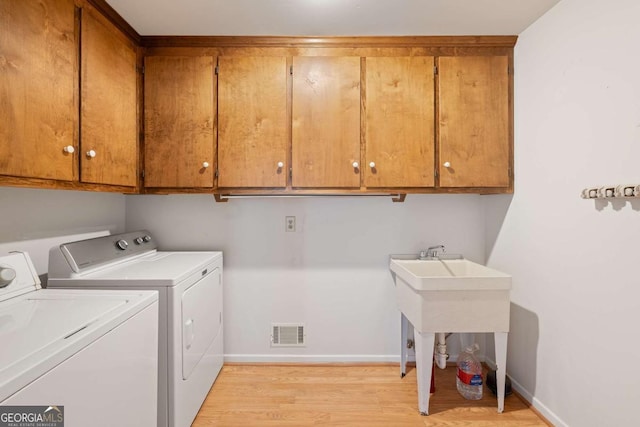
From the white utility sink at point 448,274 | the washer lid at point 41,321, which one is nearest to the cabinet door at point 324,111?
the white utility sink at point 448,274

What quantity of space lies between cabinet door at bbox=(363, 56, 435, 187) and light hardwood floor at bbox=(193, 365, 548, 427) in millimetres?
1418

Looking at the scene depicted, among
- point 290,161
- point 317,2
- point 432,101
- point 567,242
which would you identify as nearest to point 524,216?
point 567,242

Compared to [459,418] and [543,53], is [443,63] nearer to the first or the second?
[543,53]

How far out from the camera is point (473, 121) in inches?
77.9

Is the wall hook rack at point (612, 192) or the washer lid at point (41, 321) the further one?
the wall hook rack at point (612, 192)

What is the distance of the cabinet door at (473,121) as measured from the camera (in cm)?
197

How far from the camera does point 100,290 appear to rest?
1.44m

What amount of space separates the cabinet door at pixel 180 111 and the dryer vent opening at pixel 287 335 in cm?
122

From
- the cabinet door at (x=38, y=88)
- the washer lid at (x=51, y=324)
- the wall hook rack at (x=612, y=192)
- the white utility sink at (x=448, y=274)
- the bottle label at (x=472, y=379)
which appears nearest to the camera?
the washer lid at (x=51, y=324)

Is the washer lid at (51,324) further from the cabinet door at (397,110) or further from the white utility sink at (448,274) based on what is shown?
the cabinet door at (397,110)

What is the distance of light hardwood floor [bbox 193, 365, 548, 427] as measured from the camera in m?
1.74

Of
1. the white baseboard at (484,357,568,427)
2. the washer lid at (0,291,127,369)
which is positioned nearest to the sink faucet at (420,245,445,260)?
the white baseboard at (484,357,568,427)

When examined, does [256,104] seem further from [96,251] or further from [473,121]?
[473,121]

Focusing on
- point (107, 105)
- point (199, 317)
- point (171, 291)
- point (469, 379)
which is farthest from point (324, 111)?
point (469, 379)
